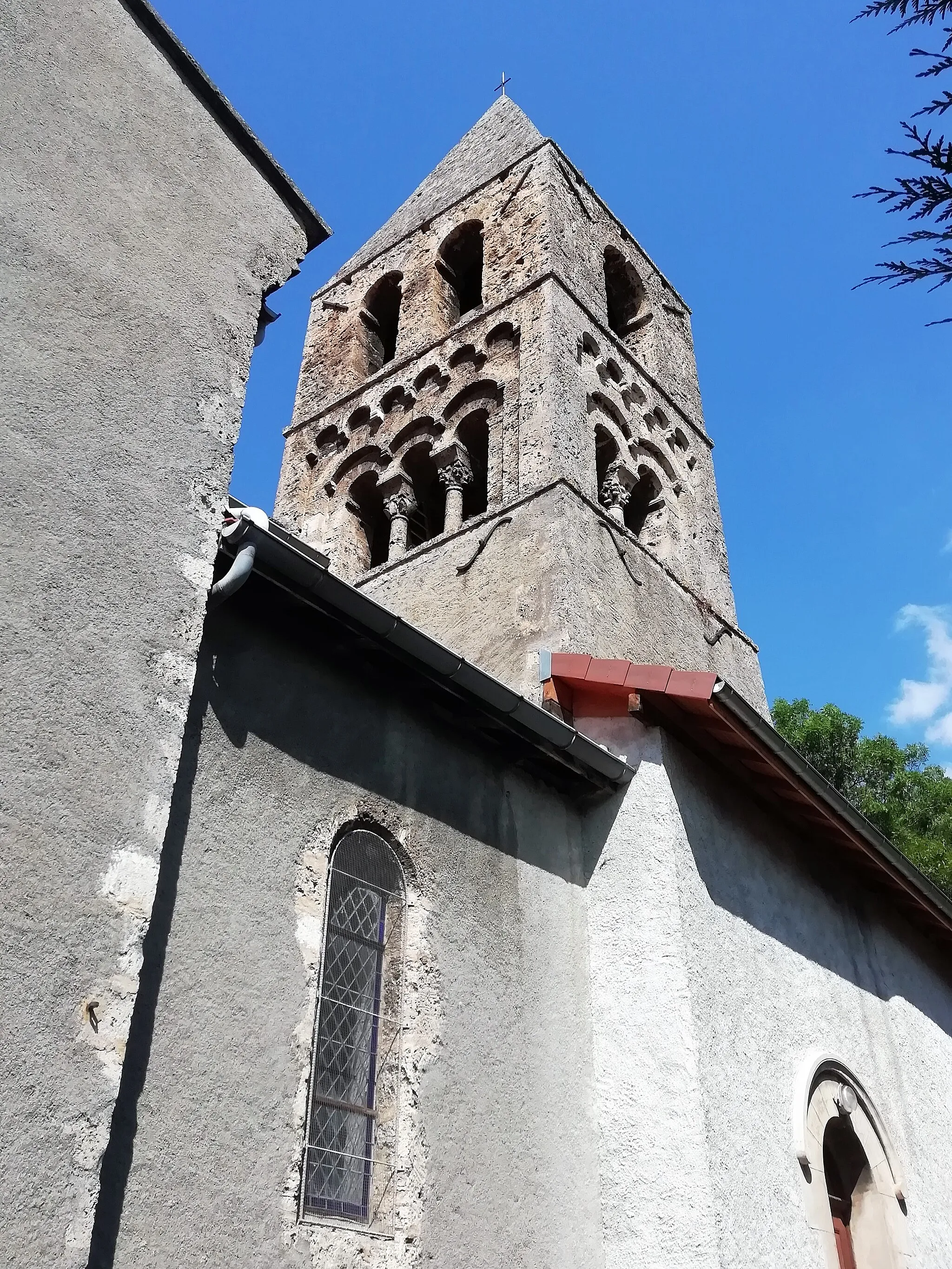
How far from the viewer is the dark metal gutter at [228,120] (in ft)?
17.7

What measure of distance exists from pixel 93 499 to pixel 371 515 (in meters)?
8.01

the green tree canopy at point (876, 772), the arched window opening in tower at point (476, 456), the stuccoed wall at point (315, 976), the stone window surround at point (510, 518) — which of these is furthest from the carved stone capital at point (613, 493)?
the green tree canopy at point (876, 772)

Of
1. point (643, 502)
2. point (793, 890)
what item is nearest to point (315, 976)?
point (793, 890)

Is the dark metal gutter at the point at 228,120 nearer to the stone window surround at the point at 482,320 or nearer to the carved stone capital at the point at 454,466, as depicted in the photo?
the carved stone capital at the point at 454,466

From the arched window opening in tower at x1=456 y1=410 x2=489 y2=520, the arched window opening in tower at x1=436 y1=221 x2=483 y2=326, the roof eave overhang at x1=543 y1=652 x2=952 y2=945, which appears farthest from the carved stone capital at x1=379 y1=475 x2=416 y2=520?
the roof eave overhang at x1=543 y1=652 x2=952 y2=945

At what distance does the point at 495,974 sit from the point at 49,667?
2.92m

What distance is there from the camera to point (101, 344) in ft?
14.6

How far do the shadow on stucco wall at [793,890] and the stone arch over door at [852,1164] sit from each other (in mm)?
802

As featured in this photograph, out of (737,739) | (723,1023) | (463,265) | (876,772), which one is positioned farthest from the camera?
(876,772)

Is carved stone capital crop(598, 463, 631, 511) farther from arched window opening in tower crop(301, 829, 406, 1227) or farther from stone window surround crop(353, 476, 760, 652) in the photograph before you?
arched window opening in tower crop(301, 829, 406, 1227)

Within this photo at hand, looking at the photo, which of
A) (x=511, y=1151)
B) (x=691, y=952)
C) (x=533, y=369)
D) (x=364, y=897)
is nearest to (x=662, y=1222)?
(x=511, y=1151)

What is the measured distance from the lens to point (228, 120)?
5.61 metres

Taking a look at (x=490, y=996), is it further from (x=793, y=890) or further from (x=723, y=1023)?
(x=793, y=890)

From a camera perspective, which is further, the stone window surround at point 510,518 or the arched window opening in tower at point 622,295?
the arched window opening in tower at point 622,295
